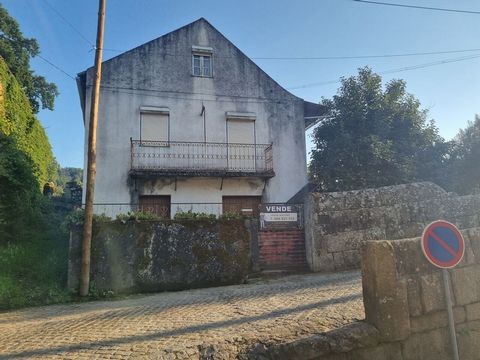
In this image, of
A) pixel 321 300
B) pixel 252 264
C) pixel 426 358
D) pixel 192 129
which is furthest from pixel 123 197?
pixel 426 358

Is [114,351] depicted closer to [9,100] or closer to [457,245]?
[457,245]

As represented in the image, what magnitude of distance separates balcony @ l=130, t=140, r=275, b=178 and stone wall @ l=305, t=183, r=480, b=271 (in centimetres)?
518

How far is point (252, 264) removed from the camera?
28.5 feet

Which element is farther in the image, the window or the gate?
the window

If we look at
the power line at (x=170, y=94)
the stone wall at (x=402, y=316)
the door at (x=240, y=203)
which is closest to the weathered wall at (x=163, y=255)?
the stone wall at (x=402, y=316)

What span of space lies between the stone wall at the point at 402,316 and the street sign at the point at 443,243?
358 mm

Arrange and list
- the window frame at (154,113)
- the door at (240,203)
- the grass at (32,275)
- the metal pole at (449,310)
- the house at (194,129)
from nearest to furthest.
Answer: the metal pole at (449,310) < the grass at (32,275) < the house at (194,129) < the window frame at (154,113) < the door at (240,203)

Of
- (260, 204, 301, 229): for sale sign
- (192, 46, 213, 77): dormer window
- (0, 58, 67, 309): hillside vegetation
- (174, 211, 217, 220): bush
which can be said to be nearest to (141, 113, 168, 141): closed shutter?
(192, 46, 213, 77): dormer window

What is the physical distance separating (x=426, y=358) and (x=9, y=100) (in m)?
12.8

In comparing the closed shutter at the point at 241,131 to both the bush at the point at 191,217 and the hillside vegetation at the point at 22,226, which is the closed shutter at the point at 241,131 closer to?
the bush at the point at 191,217

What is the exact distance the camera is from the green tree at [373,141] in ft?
45.6

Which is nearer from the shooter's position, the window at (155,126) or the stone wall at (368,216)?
the stone wall at (368,216)

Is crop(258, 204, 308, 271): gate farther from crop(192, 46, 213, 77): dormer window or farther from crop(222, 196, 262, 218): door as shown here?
crop(192, 46, 213, 77): dormer window

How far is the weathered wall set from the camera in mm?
7949
